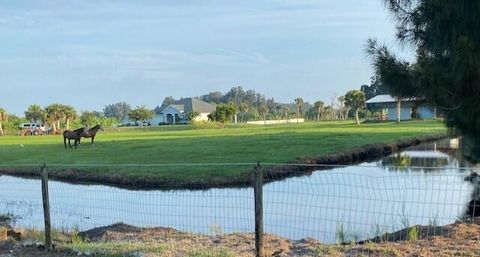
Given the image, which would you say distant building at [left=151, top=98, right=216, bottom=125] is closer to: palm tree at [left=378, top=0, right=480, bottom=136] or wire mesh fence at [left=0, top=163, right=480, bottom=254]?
wire mesh fence at [left=0, top=163, right=480, bottom=254]

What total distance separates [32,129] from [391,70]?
7314 cm

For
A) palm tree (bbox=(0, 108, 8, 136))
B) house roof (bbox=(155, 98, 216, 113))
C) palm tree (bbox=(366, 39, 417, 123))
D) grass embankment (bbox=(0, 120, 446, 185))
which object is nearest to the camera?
palm tree (bbox=(366, 39, 417, 123))

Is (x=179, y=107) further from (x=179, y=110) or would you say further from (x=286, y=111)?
(x=286, y=111)

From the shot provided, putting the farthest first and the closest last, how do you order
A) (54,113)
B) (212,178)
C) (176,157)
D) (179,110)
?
(179,110), (54,113), (176,157), (212,178)

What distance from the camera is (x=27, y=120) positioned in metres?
86.2

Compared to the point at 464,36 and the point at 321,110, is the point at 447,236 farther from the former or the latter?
the point at 321,110

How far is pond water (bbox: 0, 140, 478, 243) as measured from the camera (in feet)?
34.6

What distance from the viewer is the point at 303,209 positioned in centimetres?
1124

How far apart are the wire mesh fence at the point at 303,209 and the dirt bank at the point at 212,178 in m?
1.50

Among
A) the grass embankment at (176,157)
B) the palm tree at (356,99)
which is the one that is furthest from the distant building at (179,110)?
the grass embankment at (176,157)

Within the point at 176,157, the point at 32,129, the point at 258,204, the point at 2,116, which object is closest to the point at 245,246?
the point at 258,204

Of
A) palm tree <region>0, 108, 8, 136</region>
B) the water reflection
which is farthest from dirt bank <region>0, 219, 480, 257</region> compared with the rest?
palm tree <region>0, 108, 8, 136</region>

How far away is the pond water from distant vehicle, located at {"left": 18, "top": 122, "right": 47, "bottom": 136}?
2318 inches

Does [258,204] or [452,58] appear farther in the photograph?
[452,58]
